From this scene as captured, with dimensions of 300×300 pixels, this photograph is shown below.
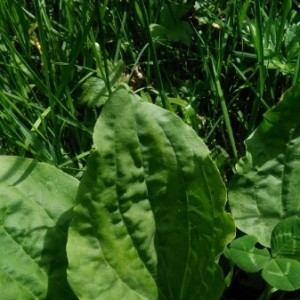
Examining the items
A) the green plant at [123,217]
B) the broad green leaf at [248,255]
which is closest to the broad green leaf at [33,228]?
the green plant at [123,217]

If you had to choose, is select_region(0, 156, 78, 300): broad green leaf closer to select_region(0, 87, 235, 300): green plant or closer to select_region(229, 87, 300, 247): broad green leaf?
select_region(0, 87, 235, 300): green plant

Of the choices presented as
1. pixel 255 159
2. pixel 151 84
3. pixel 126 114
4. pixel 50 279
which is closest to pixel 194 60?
pixel 151 84

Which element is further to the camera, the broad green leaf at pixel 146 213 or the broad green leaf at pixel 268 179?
the broad green leaf at pixel 268 179

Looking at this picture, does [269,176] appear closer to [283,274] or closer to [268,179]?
[268,179]

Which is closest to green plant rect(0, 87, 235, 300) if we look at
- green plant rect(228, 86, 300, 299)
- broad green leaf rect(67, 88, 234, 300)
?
broad green leaf rect(67, 88, 234, 300)

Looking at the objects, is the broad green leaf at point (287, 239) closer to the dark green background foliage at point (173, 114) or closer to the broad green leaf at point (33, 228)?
the dark green background foliage at point (173, 114)

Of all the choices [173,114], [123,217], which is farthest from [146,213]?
[173,114]

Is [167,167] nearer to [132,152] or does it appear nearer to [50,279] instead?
[132,152]
